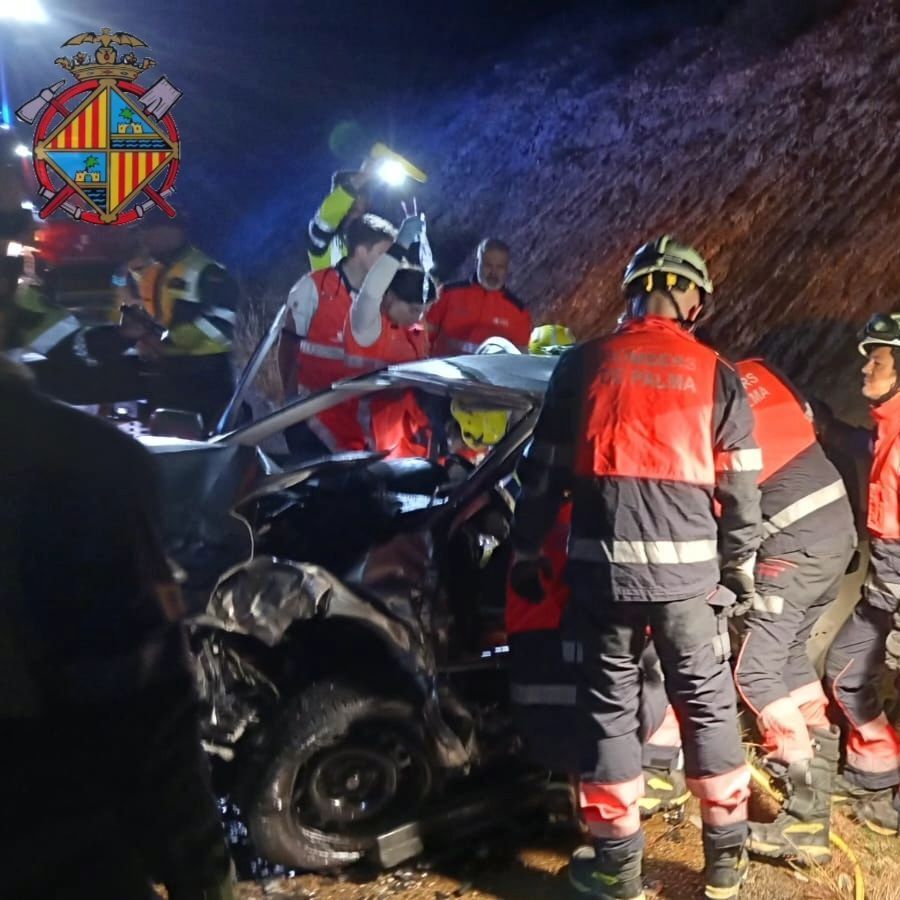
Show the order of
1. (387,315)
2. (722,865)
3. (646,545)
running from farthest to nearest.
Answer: (387,315) → (722,865) → (646,545)

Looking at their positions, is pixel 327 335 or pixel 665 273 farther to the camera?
pixel 327 335

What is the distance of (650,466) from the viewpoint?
7.97ft

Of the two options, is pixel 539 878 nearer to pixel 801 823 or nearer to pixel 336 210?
pixel 801 823

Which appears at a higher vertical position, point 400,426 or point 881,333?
point 881,333

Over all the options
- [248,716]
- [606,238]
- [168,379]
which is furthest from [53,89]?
[606,238]

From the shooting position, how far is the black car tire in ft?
8.05

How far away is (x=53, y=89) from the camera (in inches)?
98.5

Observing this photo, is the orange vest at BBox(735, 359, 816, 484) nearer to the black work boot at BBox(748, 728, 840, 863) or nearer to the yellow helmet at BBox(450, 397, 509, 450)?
the yellow helmet at BBox(450, 397, 509, 450)

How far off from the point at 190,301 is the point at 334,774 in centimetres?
161

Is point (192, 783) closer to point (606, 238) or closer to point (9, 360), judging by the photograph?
point (9, 360)

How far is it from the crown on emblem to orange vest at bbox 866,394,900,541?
8.90 ft

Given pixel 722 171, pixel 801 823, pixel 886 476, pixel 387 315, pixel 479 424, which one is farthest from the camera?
pixel 722 171

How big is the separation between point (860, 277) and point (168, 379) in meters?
5.06

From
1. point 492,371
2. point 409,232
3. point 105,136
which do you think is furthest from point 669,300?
point 409,232
